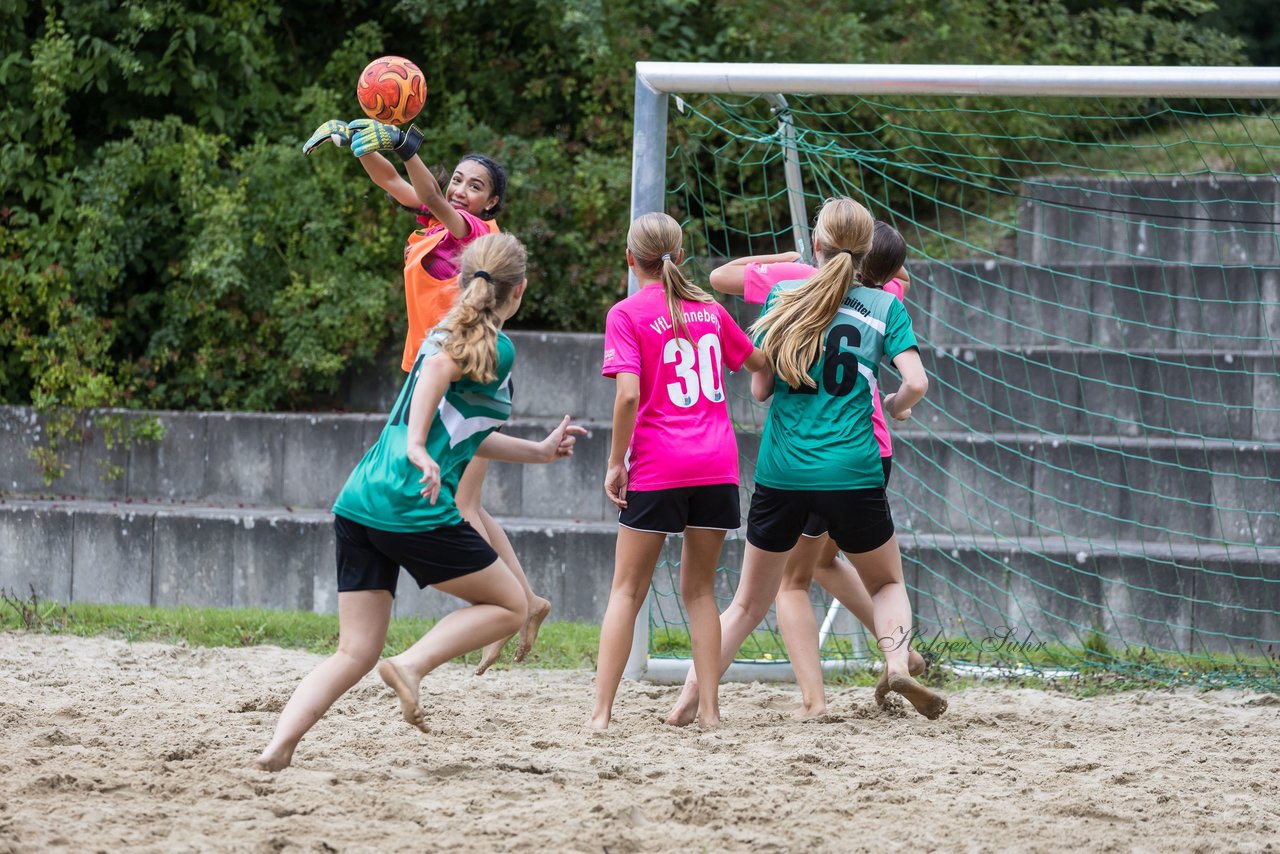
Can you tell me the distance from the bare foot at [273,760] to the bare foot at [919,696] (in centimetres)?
201

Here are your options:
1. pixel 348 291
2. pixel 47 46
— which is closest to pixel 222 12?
pixel 47 46

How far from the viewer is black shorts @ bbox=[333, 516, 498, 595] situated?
3873 millimetres

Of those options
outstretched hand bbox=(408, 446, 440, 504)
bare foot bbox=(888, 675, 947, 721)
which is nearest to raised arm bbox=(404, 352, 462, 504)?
outstretched hand bbox=(408, 446, 440, 504)

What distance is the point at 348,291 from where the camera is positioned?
8.73m

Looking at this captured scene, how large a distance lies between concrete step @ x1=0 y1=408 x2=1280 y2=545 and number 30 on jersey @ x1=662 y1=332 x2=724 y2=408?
2510mm

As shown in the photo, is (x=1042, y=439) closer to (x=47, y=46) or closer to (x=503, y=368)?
(x=503, y=368)

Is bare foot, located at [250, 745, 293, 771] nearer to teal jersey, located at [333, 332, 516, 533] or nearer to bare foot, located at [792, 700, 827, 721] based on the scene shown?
teal jersey, located at [333, 332, 516, 533]

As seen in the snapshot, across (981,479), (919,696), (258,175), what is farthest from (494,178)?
(258,175)

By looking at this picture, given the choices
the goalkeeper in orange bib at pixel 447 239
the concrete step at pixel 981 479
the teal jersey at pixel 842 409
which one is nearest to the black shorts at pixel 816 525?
the teal jersey at pixel 842 409

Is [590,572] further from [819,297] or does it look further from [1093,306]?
[1093,306]

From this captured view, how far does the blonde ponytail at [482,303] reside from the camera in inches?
153

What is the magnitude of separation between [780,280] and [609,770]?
6.27 ft

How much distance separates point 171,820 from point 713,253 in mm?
6247

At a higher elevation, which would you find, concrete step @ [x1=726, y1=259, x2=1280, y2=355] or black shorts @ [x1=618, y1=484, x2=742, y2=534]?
concrete step @ [x1=726, y1=259, x2=1280, y2=355]
